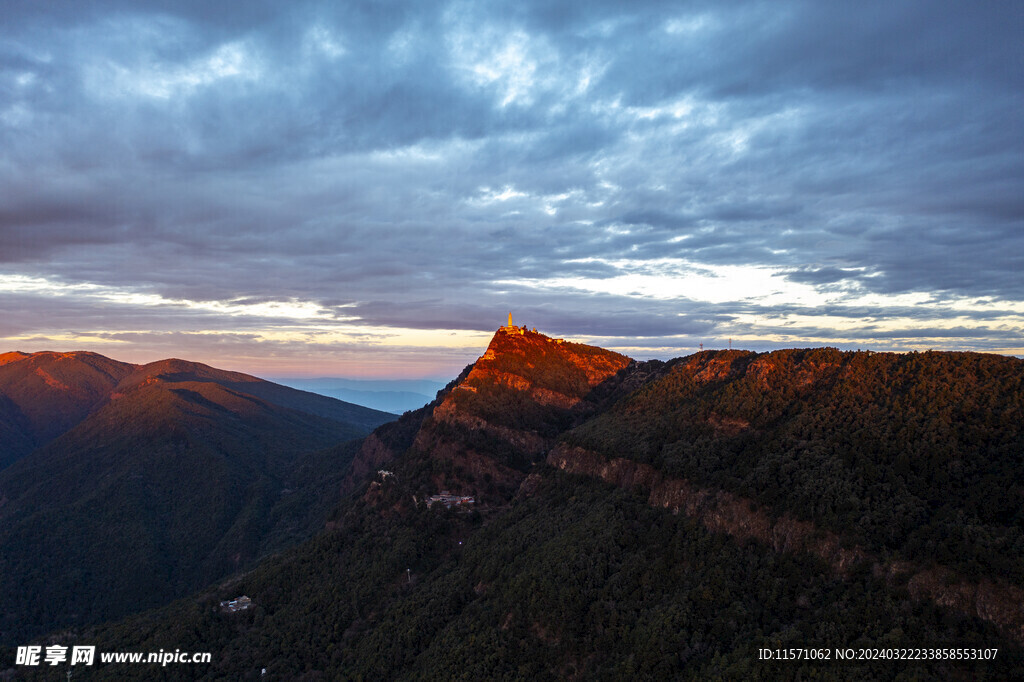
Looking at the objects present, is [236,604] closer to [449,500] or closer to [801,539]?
[449,500]

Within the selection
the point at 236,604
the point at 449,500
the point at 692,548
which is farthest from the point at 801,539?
the point at 236,604

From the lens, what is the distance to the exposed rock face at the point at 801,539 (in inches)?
1393

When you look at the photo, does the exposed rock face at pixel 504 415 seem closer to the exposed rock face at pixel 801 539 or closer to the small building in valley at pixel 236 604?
the exposed rock face at pixel 801 539

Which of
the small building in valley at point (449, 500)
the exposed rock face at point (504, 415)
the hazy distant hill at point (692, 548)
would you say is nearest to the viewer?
the hazy distant hill at point (692, 548)

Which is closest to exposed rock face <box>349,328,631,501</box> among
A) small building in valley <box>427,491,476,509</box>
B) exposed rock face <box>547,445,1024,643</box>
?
small building in valley <box>427,491,476,509</box>

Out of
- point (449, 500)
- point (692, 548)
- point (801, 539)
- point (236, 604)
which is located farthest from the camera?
point (449, 500)

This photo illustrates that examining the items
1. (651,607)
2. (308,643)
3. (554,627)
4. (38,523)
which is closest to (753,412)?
(651,607)

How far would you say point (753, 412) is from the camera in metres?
74.8

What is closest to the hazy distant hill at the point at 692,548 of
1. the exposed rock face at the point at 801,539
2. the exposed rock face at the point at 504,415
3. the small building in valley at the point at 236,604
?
the exposed rock face at the point at 801,539

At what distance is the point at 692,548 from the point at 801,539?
41.0 ft

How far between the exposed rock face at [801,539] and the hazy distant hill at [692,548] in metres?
0.19

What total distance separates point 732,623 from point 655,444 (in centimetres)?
3533

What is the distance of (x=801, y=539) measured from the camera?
5053cm

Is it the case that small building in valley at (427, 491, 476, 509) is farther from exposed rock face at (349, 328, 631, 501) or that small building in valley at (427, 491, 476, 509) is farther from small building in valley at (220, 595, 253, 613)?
small building in valley at (220, 595, 253, 613)
